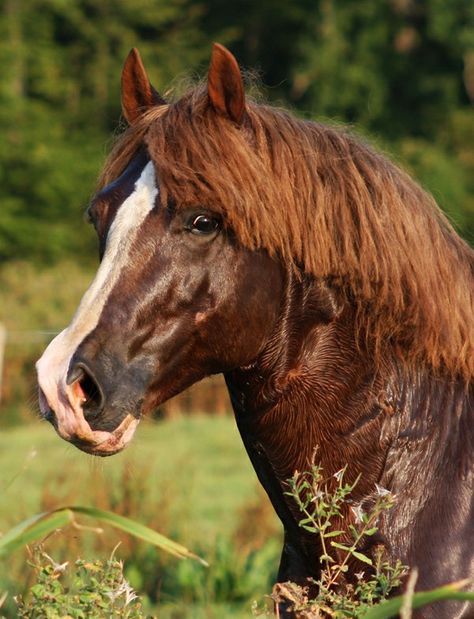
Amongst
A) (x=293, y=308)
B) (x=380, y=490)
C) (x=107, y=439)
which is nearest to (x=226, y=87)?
(x=293, y=308)

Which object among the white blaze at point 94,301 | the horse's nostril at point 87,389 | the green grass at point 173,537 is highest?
the white blaze at point 94,301

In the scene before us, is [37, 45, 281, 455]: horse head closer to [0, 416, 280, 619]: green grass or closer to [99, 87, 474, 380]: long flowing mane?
[99, 87, 474, 380]: long flowing mane

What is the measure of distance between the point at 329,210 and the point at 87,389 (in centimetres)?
81

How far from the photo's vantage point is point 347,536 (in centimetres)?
318

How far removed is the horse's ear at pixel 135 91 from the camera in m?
3.61

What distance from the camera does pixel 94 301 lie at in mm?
3047

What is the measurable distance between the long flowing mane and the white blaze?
0.06m

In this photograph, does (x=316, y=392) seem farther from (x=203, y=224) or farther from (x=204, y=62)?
(x=204, y=62)

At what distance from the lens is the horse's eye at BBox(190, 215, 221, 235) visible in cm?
314

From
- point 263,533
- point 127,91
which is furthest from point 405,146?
point 127,91

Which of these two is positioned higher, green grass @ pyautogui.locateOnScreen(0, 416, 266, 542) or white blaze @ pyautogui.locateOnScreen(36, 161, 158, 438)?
white blaze @ pyautogui.locateOnScreen(36, 161, 158, 438)

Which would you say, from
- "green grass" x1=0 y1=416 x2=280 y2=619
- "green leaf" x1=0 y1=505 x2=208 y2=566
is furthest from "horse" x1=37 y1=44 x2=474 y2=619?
"green grass" x1=0 y1=416 x2=280 y2=619

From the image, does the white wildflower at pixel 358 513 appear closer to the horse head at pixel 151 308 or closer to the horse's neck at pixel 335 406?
the horse's neck at pixel 335 406

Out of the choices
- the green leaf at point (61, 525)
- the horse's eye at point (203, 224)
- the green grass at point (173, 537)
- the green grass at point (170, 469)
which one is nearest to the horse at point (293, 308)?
the horse's eye at point (203, 224)
